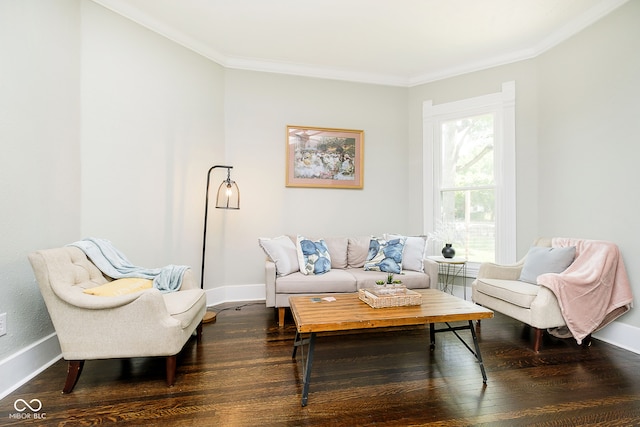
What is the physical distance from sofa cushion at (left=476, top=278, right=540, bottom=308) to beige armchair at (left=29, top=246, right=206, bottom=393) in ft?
8.68

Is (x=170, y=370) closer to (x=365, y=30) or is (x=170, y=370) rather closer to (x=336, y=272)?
(x=336, y=272)

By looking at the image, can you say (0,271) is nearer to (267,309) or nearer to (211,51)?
(267,309)

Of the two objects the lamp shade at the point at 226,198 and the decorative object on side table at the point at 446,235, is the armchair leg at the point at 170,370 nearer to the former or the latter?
the lamp shade at the point at 226,198

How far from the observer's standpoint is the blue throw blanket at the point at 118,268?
2.26 metres

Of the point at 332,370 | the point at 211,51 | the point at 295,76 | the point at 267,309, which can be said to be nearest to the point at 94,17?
the point at 211,51

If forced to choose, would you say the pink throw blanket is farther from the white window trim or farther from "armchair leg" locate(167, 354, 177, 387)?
"armchair leg" locate(167, 354, 177, 387)

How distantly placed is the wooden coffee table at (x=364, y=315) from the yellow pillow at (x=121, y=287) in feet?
3.58

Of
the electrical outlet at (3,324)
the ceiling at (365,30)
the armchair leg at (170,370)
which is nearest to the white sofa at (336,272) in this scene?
the armchair leg at (170,370)

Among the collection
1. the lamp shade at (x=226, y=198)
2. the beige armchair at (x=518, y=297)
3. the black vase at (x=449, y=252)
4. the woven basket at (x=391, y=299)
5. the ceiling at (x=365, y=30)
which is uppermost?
the ceiling at (x=365, y=30)

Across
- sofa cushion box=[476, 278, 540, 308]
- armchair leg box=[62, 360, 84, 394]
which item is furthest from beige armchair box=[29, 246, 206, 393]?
sofa cushion box=[476, 278, 540, 308]

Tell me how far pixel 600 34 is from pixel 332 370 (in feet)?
12.4

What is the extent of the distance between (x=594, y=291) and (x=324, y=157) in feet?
9.88

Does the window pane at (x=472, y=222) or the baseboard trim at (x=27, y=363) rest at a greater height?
the window pane at (x=472, y=222)

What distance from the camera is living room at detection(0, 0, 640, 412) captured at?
6.78 ft
